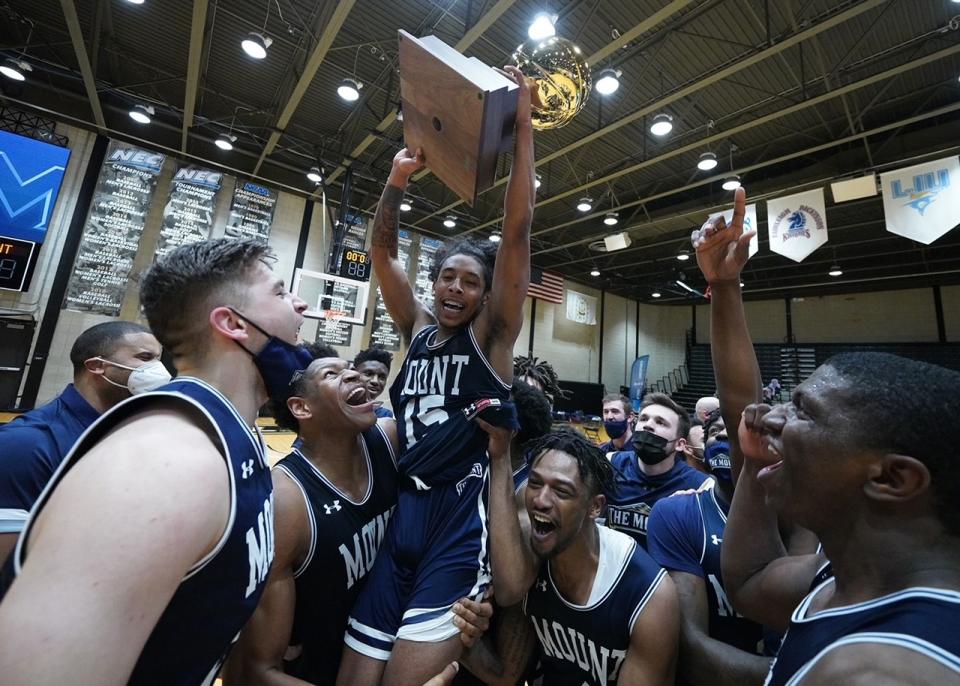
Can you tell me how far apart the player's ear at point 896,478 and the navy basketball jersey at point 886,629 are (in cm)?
17

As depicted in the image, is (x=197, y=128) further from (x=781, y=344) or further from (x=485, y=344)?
(x=781, y=344)

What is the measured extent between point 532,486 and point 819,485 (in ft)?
3.83

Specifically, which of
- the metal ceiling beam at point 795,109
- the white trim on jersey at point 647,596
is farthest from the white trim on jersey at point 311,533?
the metal ceiling beam at point 795,109

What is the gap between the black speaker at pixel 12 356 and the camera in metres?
7.88

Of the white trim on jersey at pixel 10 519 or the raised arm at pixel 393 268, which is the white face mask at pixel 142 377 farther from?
the raised arm at pixel 393 268

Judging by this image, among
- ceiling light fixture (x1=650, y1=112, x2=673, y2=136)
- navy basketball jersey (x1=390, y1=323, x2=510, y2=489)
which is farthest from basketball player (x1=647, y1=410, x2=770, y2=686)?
ceiling light fixture (x1=650, y1=112, x2=673, y2=136)

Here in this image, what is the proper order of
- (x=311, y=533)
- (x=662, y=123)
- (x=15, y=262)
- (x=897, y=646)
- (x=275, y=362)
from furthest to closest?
(x=15, y=262), (x=662, y=123), (x=311, y=533), (x=275, y=362), (x=897, y=646)

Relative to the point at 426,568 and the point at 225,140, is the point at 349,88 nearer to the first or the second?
the point at 225,140

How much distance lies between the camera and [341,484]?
6.36 feet

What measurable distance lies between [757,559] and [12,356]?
37.5ft

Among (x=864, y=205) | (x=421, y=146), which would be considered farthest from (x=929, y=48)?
(x=421, y=146)

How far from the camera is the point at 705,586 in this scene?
1954mm

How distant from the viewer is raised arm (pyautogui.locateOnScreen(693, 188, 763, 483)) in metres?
1.70

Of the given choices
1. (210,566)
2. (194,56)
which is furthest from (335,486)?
(194,56)
